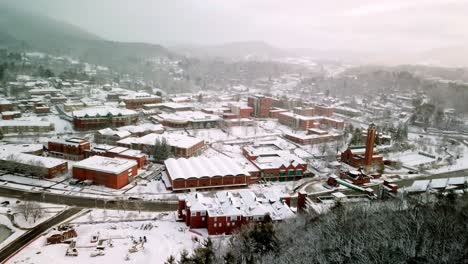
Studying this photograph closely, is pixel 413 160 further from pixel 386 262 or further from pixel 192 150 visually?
pixel 386 262

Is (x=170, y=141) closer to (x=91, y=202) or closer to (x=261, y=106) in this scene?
(x=91, y=202)

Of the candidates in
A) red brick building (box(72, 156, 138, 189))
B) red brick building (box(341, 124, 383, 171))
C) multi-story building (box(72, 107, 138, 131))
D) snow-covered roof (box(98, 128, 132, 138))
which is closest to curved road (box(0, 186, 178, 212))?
red brick building (box(72, 156, 138, 189))

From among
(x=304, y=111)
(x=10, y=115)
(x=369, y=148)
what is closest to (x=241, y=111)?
(x=304, y=111)

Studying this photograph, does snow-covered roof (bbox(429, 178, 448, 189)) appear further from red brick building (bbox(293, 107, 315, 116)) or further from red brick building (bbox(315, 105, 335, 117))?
red brick building (bbox(315, 105, 335, 117))

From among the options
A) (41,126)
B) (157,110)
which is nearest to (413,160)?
(157,110)

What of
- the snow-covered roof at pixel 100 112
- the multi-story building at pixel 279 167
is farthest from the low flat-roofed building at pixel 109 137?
the multi-story building at pixel 279 167

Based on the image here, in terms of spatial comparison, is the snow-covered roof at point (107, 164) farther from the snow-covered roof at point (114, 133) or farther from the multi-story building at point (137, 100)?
the multi-story building at point (137, 100)
